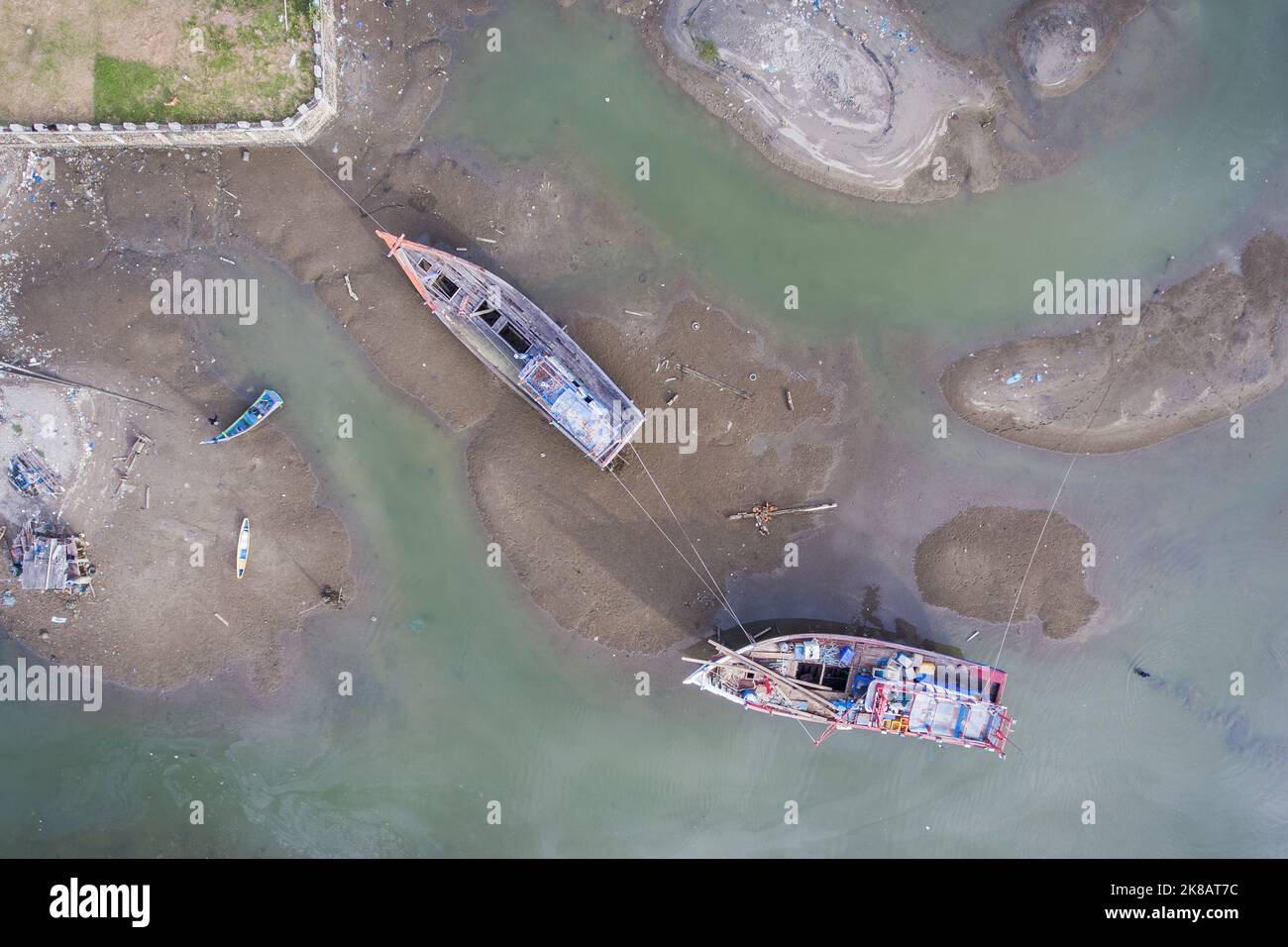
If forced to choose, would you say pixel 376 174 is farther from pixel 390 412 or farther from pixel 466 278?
pixel 390 412

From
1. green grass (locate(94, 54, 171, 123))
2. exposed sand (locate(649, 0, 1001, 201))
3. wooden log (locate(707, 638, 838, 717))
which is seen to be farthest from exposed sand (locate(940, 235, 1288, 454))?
green grass (locate(94, 54, 171, 123))

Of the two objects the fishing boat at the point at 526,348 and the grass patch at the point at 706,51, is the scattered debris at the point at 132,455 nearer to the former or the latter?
the fishing boat at the point at 526,348

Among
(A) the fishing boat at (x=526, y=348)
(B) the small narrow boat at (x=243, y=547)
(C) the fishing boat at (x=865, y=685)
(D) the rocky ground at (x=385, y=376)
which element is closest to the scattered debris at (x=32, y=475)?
(D) the rocky ground at (x=385, y=376)

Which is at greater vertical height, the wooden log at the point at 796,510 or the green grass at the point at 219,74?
the green grass at the point at 219,74

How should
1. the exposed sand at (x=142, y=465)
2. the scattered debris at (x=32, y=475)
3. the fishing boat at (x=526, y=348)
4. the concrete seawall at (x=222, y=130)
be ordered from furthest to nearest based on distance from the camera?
the exposed sand at (x=142, y=465), the scattered debris at (x=32, y=475), the concrete seawall at (x=222, y=130), the fishing boat at (x=526, y=348)

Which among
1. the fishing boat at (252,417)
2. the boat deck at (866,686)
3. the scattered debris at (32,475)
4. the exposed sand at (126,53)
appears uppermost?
the exposed sand at (126,53)

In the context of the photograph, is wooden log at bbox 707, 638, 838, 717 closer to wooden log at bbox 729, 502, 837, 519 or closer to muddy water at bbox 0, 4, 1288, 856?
muddy water at bbox 0, 4, 1288, 856

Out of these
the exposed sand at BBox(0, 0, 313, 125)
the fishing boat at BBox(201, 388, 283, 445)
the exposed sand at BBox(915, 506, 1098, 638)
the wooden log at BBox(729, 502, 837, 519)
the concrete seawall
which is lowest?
the exposed sand at BBox(915, 506, 1098, 638)
